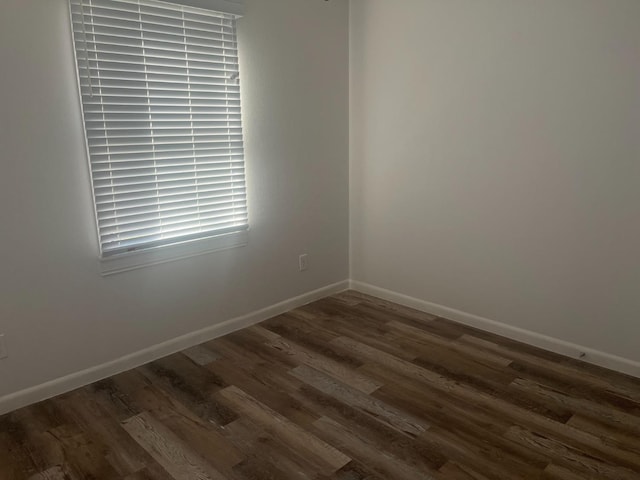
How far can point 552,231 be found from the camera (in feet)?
9.12

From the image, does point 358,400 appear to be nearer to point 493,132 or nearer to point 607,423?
point 607,423

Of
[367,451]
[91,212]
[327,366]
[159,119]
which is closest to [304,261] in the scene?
[327,366]

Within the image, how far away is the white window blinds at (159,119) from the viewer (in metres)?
2.41

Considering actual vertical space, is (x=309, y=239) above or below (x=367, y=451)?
above

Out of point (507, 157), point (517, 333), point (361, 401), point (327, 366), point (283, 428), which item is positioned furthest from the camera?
point (517, 333)

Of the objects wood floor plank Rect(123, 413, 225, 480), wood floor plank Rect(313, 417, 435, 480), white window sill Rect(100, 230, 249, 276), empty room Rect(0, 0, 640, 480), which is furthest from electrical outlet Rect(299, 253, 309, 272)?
wood floor plank Rect(123, 413, 225, 480)

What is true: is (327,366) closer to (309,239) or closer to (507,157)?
(309,239)

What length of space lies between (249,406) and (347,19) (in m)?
2.80

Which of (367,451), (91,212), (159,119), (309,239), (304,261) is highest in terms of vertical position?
(159,119)

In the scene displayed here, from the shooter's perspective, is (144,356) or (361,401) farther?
(144,356)

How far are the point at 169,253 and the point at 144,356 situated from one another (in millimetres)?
624

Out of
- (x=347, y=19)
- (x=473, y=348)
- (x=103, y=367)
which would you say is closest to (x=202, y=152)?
(x=103, y=367)

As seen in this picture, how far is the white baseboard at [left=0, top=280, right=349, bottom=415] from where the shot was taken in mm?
2385

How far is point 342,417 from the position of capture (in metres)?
2.28
